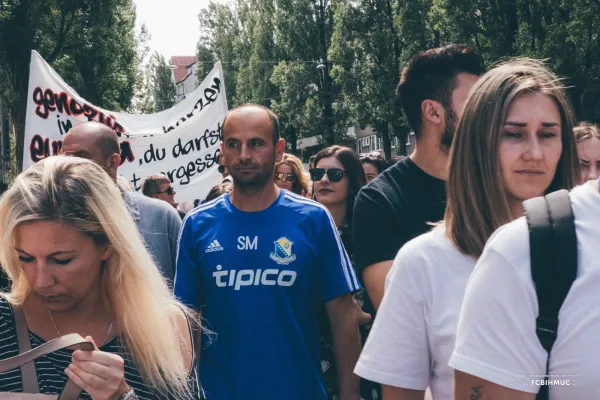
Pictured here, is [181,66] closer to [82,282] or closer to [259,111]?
[259,111]

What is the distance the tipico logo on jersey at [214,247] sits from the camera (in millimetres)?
3539

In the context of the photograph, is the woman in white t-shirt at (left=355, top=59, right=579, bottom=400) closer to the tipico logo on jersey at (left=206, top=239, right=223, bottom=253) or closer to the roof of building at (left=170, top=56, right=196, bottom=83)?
the tipico logo on jersey at (left=206, top=239, right=223, bottom=253)

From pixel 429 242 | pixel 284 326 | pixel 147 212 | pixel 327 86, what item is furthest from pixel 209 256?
pixel 327 86

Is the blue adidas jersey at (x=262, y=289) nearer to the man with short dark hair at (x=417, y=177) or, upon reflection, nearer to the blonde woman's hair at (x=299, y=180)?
→ the man with short dark hair at (x=417, y=177)

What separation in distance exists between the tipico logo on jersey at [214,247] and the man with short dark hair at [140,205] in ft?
2.67

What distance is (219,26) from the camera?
5872 centimetres

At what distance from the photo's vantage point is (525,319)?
147cm

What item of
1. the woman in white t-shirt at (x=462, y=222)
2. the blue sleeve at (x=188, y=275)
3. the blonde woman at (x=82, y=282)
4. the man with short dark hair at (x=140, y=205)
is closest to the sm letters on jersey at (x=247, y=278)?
the blue sleeve at (x=188, y=275)

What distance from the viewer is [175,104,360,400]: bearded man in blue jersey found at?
344 cm

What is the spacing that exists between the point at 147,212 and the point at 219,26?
2205 inches

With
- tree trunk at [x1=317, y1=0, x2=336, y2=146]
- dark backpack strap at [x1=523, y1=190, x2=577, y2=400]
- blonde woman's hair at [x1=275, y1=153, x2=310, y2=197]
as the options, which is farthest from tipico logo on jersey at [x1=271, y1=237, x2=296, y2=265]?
tree trunk at [x1=317, y1=0, x2=336, y2=146]

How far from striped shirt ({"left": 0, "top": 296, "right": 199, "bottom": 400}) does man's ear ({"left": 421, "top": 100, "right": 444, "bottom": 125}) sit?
1.50 m

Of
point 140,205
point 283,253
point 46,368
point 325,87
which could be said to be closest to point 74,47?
point 325,87

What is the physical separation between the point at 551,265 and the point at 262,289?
6.98 ft
